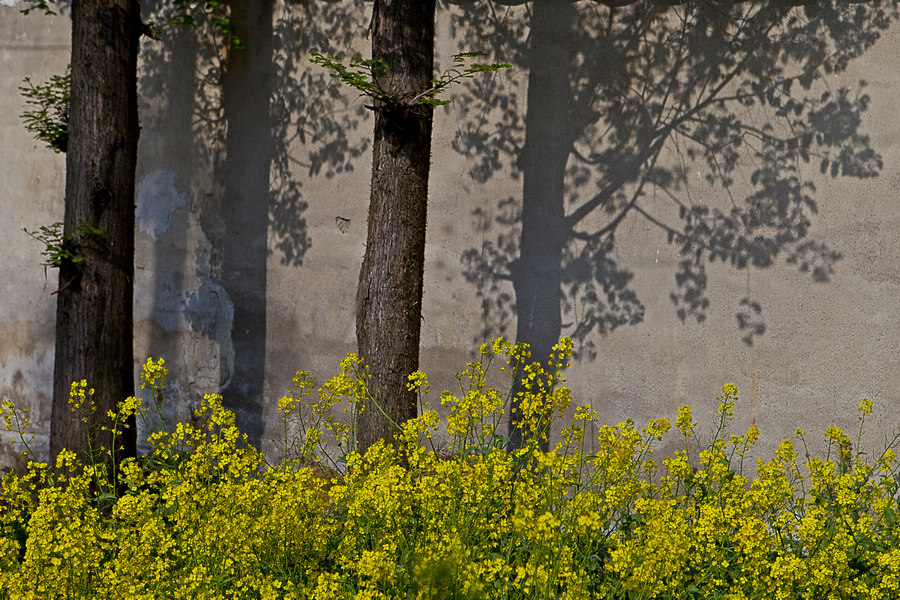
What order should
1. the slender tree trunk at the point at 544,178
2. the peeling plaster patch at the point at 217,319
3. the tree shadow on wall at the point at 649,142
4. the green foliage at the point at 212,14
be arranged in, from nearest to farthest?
the tree shadow on wall at the point at 649,142
the slender tree trunk at the point at 544,178
the green foliage at the point at 212,14
the peeling plaster patch at the point at 217,319

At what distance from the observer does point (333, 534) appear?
3.00 metres

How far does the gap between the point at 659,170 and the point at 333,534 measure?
10.3 ft

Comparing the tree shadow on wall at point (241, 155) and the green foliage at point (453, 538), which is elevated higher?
the tree shadow on wall at point (241, 155)

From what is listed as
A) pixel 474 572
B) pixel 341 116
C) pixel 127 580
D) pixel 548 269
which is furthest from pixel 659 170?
pixel 127 580

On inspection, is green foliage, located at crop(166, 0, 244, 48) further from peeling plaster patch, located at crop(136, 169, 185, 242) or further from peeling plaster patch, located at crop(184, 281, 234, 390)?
peeling plaster patch, located at crop(184, 281, 234, 390)

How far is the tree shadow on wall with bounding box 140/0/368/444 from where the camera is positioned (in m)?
5.68

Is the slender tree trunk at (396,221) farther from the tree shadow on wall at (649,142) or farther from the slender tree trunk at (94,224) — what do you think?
the slender tree trunk at (94,224)

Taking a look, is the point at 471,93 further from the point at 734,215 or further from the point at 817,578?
the point at 817,578

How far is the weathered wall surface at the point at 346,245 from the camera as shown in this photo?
15.6ft

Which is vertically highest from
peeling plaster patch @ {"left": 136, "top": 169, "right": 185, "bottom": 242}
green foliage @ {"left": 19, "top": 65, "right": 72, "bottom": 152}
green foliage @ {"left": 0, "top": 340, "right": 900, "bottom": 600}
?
green foliage @ {"left": 19, "top": 65, "right": 72, "bottom": 152}

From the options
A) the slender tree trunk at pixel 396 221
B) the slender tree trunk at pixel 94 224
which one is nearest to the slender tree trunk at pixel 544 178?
the slender tree trunk at pixel 396 221

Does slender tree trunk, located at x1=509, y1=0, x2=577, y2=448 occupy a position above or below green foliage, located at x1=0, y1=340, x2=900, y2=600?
above

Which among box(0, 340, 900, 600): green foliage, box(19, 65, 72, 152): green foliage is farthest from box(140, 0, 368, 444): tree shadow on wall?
box(0, 340, 900, 600): green foliage

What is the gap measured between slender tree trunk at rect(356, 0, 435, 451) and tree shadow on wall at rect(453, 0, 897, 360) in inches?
38.0
